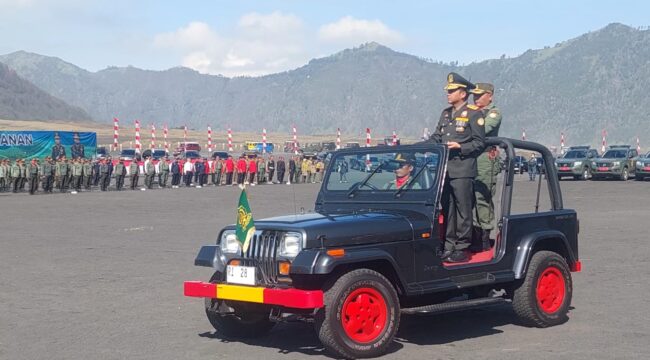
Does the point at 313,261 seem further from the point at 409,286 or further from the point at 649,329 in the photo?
the point at 649,329

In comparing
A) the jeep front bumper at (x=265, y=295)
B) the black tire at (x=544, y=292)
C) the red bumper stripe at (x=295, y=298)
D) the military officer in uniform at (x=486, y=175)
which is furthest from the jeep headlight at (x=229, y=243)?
the black tire at (x=544, y=292)

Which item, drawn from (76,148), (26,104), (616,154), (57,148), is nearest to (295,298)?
(57,148)

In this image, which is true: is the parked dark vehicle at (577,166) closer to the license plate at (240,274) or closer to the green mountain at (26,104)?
the license plate at (240,274)

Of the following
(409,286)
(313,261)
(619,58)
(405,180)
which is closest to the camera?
(313,261)

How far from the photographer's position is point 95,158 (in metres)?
41.0

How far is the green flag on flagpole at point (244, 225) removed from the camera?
750 centimetres

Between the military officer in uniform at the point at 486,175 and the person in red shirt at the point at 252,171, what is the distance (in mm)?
36521

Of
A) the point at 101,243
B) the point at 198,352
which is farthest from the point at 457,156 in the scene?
the point at 101,243

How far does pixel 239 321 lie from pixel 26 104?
14693 centimetres

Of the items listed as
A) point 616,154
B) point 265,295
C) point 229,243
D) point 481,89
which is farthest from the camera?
point 616,154

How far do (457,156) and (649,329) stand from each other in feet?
7.50

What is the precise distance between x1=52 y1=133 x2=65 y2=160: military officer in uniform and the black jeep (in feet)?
104

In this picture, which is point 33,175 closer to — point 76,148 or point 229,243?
point 76,148

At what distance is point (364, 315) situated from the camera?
7422mm
